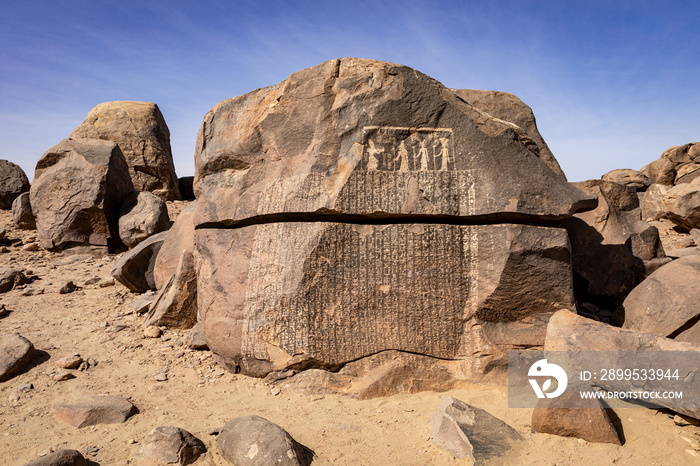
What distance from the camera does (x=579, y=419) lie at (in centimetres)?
273

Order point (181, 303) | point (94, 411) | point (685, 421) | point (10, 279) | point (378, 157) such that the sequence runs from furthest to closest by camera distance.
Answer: point (10, 279) → point (181, 303) → point (378, 157) → point (94, 411) → point (685, 421)

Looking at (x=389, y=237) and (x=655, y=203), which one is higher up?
(x=655, y=203)

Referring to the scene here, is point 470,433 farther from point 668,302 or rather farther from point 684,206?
point 684,206

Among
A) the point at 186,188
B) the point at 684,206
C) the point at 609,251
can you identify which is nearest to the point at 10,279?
the point at 186,188

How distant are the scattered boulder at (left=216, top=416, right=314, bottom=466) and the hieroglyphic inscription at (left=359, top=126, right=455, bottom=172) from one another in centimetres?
204

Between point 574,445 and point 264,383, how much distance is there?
2.18 metres

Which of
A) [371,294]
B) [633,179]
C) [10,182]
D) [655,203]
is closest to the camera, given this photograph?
[371,294]

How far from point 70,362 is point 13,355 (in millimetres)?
415

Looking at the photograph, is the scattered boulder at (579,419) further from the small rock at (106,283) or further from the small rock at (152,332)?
the small rock at (106,283)

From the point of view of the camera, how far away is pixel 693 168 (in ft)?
37.7

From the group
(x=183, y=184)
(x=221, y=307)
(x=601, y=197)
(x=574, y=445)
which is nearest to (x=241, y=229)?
(x=221, y=307)

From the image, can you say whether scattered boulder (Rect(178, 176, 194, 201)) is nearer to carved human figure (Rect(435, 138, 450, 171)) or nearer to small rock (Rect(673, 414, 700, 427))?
carved human figure (Rect(435, 138, 450, 171))

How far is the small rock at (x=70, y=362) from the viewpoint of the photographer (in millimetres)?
3750

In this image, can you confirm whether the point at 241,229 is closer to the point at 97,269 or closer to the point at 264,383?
the point at 264,383
